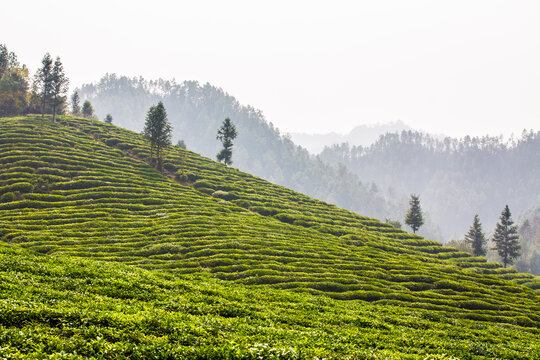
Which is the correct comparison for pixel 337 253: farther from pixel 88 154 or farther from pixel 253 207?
pixel 88 154

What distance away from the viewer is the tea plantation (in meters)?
12.6

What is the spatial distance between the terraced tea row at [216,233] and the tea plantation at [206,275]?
273 millimetres

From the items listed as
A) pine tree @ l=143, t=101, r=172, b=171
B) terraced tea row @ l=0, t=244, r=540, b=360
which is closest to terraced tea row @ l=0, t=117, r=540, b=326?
pine tree @ l=143, t=101, r=172, b=171

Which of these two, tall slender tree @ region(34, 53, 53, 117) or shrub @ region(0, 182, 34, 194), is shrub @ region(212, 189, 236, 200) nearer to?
shrub @ region(0, 182, 34, 194)

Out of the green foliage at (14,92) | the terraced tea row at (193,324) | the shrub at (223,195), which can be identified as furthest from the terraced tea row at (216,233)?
the green foliage at (14,92)

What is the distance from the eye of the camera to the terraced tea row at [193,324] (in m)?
10.9

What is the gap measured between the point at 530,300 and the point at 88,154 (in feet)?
291

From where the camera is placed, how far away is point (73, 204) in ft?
161

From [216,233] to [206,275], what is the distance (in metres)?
14.4

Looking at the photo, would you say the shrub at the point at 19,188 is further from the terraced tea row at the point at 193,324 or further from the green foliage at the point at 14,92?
the green foliage at the point at 14,92

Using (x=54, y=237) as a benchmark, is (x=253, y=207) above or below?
above

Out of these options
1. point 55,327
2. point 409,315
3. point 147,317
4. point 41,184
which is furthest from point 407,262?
point 41,184

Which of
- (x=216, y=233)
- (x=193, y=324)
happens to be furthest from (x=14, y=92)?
(x=193, y=324)

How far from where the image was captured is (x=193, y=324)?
44.8ft
